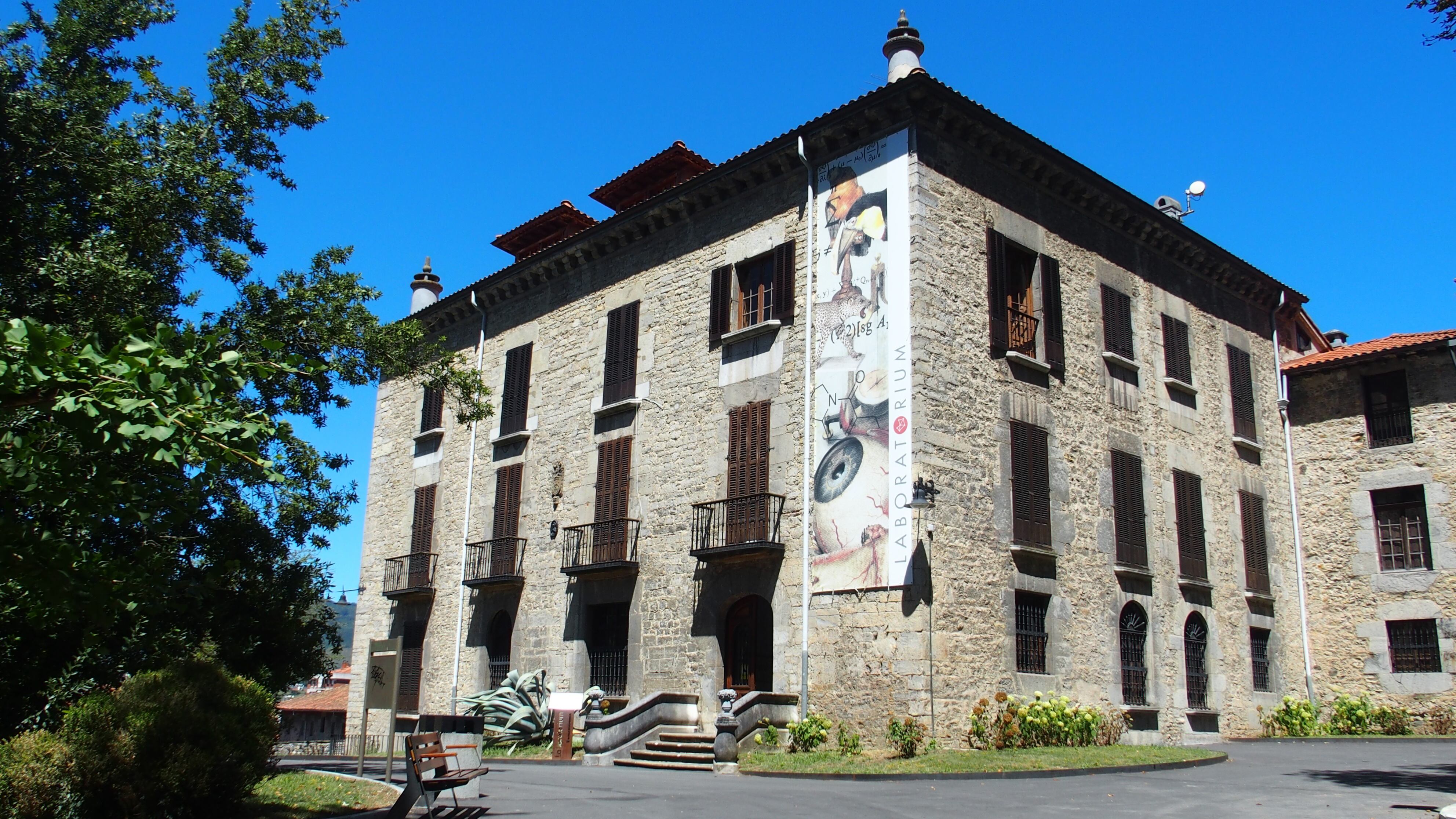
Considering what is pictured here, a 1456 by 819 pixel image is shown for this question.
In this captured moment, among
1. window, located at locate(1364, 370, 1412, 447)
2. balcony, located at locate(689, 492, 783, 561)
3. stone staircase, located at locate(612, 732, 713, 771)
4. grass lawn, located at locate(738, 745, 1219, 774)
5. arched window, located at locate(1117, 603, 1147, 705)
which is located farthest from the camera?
window, located at locate(1364, 370, 1412, 447)

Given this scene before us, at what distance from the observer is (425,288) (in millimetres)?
29984

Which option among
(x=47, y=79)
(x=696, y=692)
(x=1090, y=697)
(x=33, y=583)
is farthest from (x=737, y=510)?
(x=33, y=583)

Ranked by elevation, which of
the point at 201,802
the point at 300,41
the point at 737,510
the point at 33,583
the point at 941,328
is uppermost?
the point at 300,41

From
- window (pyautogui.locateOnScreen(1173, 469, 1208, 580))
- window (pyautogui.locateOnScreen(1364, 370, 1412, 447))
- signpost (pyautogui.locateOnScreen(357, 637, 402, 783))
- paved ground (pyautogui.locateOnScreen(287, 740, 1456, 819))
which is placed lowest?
paved ground (pyautogui.locateOnScreen(287, 740, 1456, 819))

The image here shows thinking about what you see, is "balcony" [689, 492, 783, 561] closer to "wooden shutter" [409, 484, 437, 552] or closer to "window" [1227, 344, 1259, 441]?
"wooden shutter" [409, 484, 437, 552]

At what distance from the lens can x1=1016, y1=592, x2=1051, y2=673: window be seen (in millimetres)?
16969

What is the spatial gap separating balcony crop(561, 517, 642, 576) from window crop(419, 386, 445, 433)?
21.7ft

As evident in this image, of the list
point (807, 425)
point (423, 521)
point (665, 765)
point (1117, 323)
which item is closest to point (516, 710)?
point (665, 765)

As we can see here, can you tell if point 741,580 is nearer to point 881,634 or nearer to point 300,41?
point 881,634

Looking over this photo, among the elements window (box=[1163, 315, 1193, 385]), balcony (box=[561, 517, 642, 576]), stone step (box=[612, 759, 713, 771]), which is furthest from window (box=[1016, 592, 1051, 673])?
balcony (box=[561, 517, 642, 576])

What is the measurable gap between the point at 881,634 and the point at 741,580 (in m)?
3.05

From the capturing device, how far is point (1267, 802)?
1074cm

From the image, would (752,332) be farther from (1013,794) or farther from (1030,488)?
(1013,794)

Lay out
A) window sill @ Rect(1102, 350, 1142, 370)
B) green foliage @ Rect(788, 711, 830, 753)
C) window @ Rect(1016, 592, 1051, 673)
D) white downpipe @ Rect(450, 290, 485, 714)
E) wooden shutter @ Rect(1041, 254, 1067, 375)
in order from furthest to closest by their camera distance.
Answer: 1. white downpipe @ Rect(450, 290, 485, 714)
2. window sill @ Rect(1102, 350, 1142, 370)
3. wooden shutter @ Rect(1041, 254, 1067, 375)
4. window @ Rect(1016, 592, 1051, 673)
5. green foliage @ Rect(788, 711, 830, 753)
